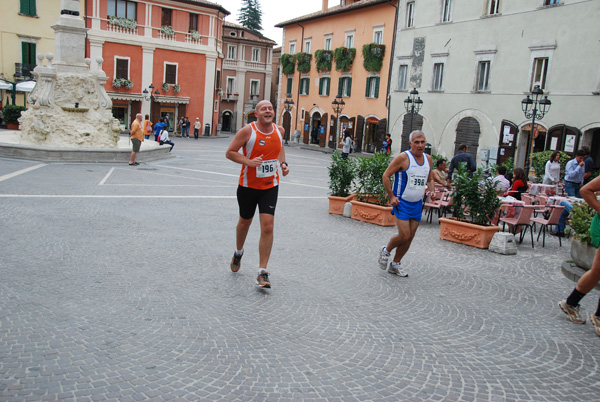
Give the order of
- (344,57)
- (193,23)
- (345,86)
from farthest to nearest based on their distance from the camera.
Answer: (193,23) → (345,86) → (344,57)

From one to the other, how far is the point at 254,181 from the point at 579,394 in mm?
3666

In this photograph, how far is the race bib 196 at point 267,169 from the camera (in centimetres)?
589

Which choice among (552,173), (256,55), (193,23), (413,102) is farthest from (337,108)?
(552,173)

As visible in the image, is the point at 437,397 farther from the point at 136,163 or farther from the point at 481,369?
the point at 136,163

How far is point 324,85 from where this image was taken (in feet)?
148

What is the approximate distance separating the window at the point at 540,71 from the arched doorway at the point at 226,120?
141 ft

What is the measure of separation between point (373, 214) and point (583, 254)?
4080mm

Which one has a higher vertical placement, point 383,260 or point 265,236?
point 265,236

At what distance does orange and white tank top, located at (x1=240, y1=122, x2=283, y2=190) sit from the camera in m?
5.91

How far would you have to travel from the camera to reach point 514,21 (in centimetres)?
2572

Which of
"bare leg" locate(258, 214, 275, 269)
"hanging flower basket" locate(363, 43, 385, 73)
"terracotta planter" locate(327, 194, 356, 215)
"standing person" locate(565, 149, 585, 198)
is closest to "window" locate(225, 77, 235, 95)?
"hanging flower basket" locate(363, 43, 385, 73)

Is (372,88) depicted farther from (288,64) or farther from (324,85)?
(288,64)

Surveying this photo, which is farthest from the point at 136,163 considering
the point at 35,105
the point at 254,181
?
the point at 254,181

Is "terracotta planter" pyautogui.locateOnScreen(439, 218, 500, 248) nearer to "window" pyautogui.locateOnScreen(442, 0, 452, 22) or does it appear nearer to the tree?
"window" pyautogui.locateOnScreen(442, 0, 452, 22)
